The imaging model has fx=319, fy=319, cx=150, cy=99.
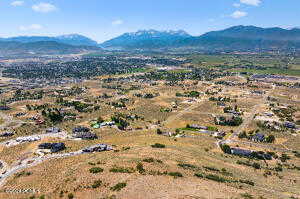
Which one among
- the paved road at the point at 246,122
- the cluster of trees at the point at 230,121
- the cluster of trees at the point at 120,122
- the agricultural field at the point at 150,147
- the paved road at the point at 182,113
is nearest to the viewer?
the agricultural field at the point at 150,147

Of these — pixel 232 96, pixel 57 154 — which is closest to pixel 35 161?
pixel 57 154

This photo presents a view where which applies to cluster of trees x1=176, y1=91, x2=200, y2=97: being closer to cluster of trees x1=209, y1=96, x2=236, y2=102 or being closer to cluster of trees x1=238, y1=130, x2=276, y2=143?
cluster of trees x1=209, y1=96, x2=236, y2=102

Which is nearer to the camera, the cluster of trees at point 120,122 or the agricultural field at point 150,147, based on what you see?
the agricultural field at point 150,147

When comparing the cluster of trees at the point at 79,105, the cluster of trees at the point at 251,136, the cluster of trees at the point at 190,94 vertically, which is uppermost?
the cluster of trees at the point at 79,105

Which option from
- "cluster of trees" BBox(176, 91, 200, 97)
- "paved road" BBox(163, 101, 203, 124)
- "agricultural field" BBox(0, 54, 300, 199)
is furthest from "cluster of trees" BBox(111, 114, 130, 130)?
"cluster of trees" BBox(176, 91, 200, 97)

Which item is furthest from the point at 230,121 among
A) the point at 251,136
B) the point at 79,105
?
the point at 79,105

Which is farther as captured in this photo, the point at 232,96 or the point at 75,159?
the point at 232,96

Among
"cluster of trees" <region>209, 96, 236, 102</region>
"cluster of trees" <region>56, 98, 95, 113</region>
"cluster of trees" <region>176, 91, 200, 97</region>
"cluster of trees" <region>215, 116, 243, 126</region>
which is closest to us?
"cluster of trees" <region>215, 116, 243, 126</region>

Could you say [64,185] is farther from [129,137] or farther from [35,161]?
[129,137]

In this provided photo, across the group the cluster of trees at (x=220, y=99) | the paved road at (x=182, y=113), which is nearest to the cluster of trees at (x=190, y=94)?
the cluster of trees at (x=220, y=99)

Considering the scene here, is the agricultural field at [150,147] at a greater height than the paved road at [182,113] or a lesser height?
greater

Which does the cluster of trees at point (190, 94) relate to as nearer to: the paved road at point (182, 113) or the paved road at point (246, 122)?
the paved road at point (182, 113)
